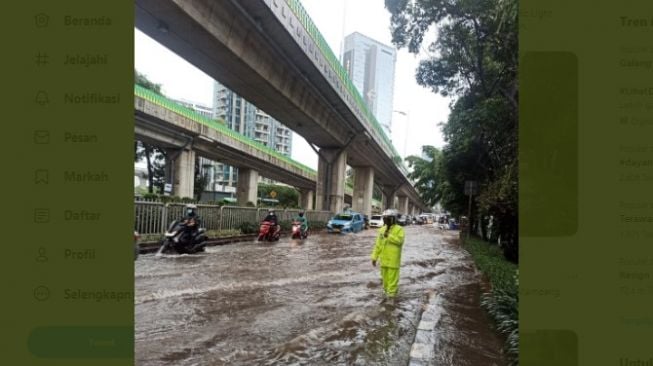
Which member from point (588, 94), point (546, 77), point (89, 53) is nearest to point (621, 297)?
point (588, 94)

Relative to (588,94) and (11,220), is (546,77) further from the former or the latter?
(11,220)

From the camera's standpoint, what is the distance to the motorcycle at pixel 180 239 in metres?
10.9

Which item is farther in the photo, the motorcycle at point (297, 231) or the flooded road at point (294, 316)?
the motorcycle at point (297, 231)

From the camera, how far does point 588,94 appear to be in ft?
8.85

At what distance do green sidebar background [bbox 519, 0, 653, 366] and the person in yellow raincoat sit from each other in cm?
373

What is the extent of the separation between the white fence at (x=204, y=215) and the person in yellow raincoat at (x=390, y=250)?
5.10m

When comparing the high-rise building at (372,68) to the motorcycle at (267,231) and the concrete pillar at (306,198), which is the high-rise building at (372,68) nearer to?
the motorcycle at (267,231)

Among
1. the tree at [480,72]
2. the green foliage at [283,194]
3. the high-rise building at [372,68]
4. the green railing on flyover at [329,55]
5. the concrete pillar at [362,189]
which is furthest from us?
the green foliage at [283,194]

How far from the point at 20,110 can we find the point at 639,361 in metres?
3.93

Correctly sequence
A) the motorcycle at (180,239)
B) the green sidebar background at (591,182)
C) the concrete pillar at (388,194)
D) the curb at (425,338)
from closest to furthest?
the green sidebar background at (591,182) < the curb at (425,338) < the motorcycle at (180,239) < the concrete pillar at (388,194)

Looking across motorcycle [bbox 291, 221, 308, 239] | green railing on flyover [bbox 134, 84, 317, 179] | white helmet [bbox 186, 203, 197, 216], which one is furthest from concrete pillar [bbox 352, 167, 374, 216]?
white helmet [bbox 186, 203, 197, 216]

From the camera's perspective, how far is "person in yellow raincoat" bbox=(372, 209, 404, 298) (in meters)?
6.56

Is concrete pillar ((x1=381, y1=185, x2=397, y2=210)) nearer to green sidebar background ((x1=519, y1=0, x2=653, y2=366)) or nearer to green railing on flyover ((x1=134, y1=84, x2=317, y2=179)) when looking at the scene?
green railing on flyover ((x1=134, y1=84, x2=317, y2=179))

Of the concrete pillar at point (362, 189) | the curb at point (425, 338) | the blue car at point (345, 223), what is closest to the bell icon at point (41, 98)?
the curb at point (425, 338)
